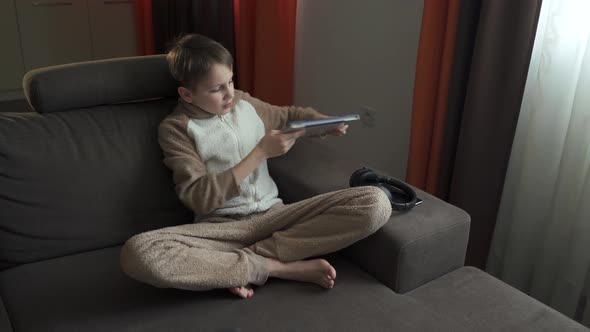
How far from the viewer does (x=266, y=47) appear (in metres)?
2.89

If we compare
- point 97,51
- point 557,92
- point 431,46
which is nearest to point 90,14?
point 97,51

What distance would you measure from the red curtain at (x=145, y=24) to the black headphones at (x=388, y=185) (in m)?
2.41

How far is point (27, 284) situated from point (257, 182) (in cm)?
65

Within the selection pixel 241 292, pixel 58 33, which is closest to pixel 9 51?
pixel 58 33

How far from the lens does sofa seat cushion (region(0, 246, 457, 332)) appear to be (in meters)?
1.28

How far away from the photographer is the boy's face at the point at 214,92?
4.99 ft

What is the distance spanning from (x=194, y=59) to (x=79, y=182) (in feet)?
1.53

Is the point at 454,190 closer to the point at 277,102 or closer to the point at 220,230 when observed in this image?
the point at 220,230

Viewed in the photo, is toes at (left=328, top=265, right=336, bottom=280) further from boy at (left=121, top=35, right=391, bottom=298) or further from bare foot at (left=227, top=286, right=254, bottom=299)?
bare foot at (left=227, top=286, right=254, bottom=299)

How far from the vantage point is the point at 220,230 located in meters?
1.49

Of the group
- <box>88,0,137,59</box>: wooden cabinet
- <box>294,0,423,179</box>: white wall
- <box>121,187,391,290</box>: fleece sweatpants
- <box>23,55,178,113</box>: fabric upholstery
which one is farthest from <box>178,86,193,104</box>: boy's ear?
<box>88,0,137,59</box>: wooden cabinet

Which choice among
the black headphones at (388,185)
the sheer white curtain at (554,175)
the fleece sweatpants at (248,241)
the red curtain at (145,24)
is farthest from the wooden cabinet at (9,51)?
the sheer white curtain at (554,175)

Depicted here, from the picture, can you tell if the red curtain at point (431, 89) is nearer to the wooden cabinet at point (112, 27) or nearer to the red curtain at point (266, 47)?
the red curtain at point (266, 47)

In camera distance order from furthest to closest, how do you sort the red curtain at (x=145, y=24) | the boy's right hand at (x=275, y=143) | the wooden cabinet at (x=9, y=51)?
1. the red curtain at (x=145, y=24)
2. the wooden cabinet at (x=9, y=51)
3. the boy's right hand at (x=275, y=143)
